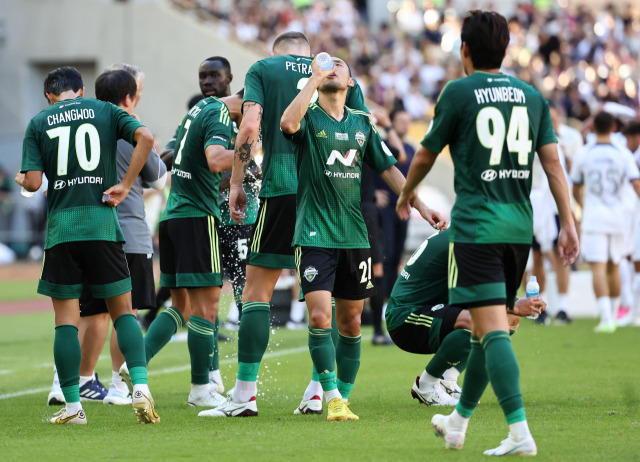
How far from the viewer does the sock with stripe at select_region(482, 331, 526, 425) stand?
5141 mm

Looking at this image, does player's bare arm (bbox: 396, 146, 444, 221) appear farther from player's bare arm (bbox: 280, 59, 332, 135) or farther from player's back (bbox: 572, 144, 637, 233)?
player's back (bbox: 572, 144, 637, 233)

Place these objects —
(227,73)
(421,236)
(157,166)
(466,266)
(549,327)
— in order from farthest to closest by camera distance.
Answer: (421,236)
(549,327)
(227,73)
(157,166)
(466,266)

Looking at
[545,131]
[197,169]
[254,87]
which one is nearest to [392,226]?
[197,169]

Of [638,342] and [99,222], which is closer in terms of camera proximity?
[99,222]

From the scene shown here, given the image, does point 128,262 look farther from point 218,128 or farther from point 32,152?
point 32,152

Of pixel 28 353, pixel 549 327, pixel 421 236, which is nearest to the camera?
pixel 28 353

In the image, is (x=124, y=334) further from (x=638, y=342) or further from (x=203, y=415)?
(x=638, y=342)

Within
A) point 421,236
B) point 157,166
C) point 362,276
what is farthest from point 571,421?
point 421,236

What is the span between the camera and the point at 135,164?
6617 millimetres

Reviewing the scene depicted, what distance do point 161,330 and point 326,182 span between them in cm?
194

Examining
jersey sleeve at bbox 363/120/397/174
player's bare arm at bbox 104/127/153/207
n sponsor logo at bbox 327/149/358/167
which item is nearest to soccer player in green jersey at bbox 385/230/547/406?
jersey sleeve at bbox 363/120/397/174

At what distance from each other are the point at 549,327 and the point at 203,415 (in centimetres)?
738

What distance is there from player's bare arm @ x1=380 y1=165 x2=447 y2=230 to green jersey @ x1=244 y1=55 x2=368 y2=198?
1.57 ft

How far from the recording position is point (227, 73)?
816cm
